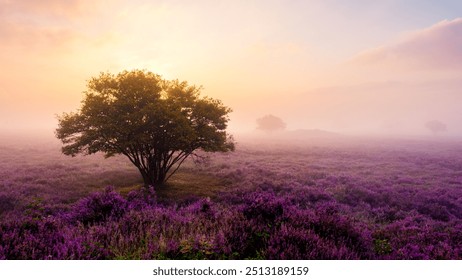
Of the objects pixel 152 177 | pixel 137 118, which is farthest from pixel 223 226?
pixel 152 177

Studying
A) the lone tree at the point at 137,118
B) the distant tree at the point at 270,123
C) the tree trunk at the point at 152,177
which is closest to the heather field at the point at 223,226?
the tree trunk at the point at 152,177

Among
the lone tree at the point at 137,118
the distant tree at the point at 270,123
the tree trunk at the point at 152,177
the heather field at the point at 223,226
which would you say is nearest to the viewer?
the heather field at the point at 223,226

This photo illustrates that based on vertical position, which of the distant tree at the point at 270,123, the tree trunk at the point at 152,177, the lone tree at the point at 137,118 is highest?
the distant tree at the point at 270,123

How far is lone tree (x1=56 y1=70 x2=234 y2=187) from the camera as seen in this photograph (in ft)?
47.5

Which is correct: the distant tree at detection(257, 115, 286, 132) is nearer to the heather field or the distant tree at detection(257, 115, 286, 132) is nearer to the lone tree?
the heather field

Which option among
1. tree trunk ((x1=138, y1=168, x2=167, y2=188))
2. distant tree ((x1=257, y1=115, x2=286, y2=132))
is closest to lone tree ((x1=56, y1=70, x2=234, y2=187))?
tree trunk ((x1=138, y1=168, x2=167, y2=188))

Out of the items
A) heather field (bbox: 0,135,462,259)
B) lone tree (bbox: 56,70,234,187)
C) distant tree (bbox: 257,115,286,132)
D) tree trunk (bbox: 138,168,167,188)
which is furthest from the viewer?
distant tree (bbox: 257,115,286,132)

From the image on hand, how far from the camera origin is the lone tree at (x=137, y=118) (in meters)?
14.5

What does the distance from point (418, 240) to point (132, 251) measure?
6942 mm

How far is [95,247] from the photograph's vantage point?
4.30m

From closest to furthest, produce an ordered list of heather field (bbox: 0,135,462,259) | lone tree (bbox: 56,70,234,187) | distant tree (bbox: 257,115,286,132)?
heather field (bbox: 0,135,462,259), lone tree (bbox: 56,70,234,187), distant tree (bbox: 257,115,286,132)

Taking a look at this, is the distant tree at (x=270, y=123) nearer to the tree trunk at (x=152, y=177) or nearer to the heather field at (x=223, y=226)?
the heather field at (x=223, y=226)
